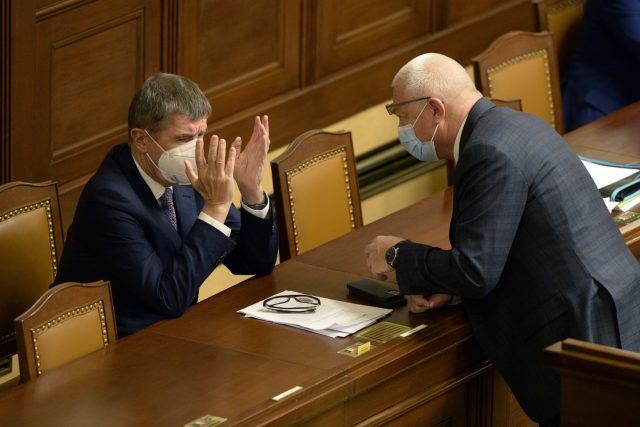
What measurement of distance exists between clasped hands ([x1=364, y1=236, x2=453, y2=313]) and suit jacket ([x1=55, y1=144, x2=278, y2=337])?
0.46m

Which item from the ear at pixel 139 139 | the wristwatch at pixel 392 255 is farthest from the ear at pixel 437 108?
the ear at pixel 139 139

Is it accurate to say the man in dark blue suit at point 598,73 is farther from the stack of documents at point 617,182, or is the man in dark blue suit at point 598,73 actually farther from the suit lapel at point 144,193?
the suit lapel at point 144,193

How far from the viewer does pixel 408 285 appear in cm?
371

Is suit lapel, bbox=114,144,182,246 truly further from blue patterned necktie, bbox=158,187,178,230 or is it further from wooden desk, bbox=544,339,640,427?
wooden desk, bbox=544,339,640,427

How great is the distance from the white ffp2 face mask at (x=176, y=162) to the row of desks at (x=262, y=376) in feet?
1.30

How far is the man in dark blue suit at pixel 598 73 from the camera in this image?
651 cm

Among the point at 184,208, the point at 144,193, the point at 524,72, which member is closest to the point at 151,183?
the point at 144,193

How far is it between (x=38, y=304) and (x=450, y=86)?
4.34ft

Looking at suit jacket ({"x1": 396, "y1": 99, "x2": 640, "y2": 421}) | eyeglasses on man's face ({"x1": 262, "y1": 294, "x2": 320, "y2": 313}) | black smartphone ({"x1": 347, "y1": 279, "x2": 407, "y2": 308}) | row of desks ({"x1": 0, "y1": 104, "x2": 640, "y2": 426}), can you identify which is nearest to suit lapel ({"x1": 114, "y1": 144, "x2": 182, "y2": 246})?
row of desks ({"x1": 0, "y1": 104, "x2": 640, "y2": 426})

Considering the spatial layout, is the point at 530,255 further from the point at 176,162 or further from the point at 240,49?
the point at 240,49

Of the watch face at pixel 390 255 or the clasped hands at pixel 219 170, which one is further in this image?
the clasped hands at pixel 219 170

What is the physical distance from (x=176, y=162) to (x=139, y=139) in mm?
143

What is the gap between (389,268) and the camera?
151 inches

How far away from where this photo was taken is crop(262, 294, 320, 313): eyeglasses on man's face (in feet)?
12.7
